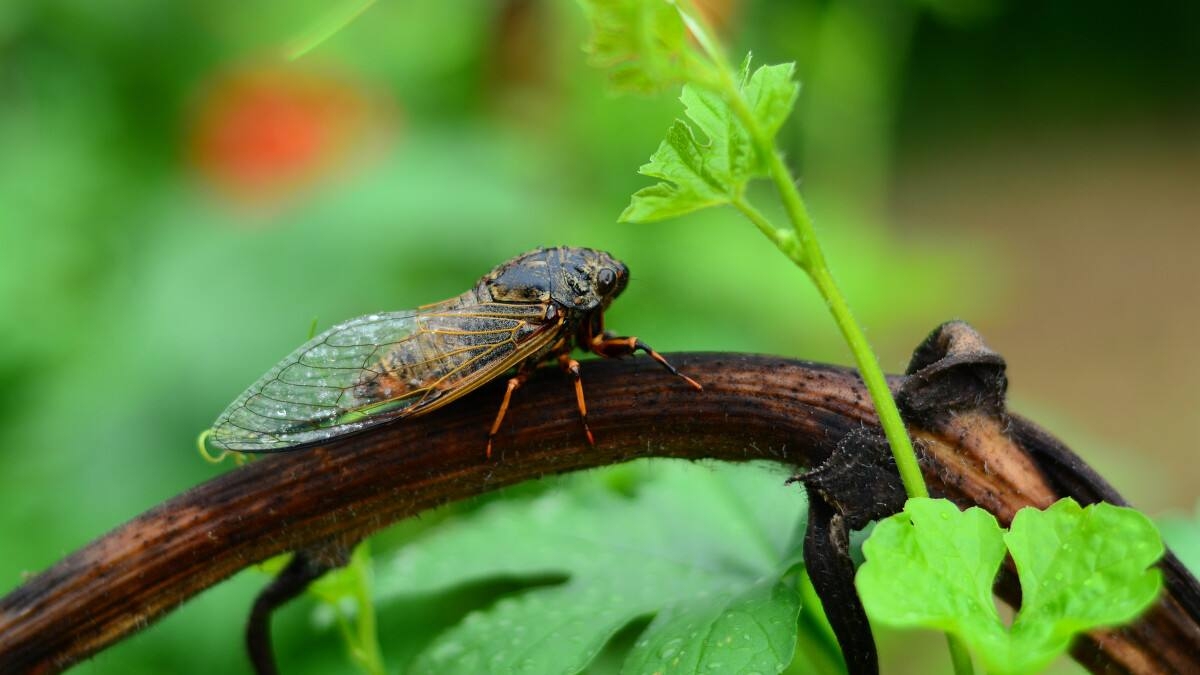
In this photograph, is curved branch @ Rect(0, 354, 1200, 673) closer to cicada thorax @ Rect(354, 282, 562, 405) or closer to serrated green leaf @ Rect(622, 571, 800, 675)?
serrated green leaf @ Rect(622, 571, 800, 675)

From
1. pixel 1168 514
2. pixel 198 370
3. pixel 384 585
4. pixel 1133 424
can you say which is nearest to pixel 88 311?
pixel 198 370

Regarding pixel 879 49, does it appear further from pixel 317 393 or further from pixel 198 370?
pixel 317 393

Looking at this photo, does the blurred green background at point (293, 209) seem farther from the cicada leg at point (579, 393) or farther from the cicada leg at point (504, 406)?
the cicada leg at point (579, 393)

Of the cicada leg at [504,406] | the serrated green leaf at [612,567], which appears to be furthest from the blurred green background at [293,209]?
the cicada leg at [504,406]

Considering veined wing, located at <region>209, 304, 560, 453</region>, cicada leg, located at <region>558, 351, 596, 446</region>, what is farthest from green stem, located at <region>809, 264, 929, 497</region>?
veined wing, located at <region>209, 304, 560, 453</region>

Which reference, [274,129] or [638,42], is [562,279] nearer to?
[638,42]

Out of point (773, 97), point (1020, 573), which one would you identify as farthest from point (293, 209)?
point (1020, 573)

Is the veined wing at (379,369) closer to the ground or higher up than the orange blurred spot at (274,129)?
closer to the ground
